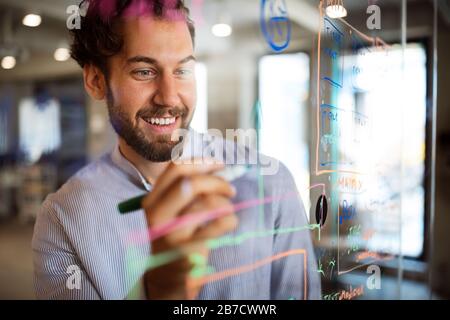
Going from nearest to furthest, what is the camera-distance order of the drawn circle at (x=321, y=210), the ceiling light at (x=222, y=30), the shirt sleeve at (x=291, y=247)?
1. the ceiling light at (x=222, y=30)
2. the shirt sleeve at (x=291, y=247)
3. the drawn circle at (x=321, y=210)

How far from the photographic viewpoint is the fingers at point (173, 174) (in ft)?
3.34

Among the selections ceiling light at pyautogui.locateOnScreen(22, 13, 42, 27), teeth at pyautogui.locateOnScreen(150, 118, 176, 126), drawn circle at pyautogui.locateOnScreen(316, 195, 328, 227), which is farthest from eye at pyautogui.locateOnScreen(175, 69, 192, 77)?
drawn circle at pyautogui.locateOnScreen(316, 195, 328, 227)

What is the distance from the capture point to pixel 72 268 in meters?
0.99

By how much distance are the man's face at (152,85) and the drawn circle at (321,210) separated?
481 mm

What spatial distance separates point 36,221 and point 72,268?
0.12m

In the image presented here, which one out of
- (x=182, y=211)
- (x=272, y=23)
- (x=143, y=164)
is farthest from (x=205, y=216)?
(x=272, y=23)

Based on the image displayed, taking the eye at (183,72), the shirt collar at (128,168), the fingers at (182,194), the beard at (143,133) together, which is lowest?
the fingers at (182,194)

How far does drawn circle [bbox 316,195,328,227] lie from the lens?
1322 millimetres

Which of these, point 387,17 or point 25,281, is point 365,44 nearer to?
point 387,17

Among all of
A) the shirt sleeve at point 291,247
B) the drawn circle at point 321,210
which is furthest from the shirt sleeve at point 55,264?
the drawn circle at point 321,210

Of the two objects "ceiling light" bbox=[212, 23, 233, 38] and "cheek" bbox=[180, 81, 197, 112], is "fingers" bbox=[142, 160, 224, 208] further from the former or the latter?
"ceiling light" bbox=[212, 23, 233, 38]

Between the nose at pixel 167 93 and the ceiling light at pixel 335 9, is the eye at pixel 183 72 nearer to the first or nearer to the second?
the nose at pixel 167 93

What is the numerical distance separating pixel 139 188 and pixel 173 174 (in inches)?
3.1

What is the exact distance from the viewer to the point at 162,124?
3.41ft
